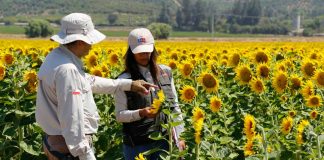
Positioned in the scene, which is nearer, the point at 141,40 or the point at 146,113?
the point at 146,113

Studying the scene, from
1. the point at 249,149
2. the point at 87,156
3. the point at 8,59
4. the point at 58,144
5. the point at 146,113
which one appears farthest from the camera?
the point at 8,59

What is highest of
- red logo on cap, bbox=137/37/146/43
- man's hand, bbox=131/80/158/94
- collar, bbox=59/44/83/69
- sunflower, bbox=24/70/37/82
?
collar, bbox=59/44/83/69

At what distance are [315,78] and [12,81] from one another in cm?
284

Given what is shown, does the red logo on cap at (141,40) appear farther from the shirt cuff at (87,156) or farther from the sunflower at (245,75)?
the sunflower at (245,75)

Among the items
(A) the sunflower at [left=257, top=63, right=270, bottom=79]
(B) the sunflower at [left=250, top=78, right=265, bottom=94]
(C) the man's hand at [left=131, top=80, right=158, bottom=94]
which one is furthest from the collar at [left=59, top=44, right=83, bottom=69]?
(A) the sunflower at [left=257, top=63, right=270, bottom=79]

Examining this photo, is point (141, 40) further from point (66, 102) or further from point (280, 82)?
point (280, 82)

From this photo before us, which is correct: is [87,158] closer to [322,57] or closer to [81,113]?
[81,113]

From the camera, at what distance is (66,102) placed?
3326 mm

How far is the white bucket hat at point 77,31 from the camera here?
345 cm

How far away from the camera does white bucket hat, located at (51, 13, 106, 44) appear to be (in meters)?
3.45

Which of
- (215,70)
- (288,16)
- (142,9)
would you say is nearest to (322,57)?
(215,70)

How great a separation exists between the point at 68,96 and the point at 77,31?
15.5 inches

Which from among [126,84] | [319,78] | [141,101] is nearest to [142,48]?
[126,84]

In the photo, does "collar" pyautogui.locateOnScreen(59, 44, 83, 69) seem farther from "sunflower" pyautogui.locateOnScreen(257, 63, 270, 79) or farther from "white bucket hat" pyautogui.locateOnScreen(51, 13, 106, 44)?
"sunflower" pyautogui.locateOnScreen(257, 63, 270, 79)
